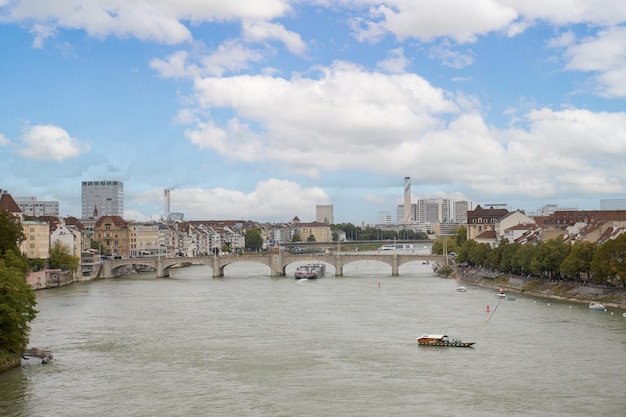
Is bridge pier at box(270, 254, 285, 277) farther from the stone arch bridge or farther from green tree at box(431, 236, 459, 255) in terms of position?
green tree at box(431, 236, 459, 255)

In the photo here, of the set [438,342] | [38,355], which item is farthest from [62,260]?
[438,342]

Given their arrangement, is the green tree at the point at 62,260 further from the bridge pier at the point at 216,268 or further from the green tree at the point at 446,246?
the green tree at the point at 446,246

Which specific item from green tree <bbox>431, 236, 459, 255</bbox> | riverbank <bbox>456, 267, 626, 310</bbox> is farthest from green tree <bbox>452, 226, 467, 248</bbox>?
riverbank <bbox>456, 267, 626, 310</bbox>

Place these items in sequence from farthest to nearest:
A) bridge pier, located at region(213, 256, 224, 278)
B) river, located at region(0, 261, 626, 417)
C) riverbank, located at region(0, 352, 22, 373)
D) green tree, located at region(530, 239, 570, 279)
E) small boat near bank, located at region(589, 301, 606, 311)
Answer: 1. bridge pier, located at region(213, 256, 224, 278)
2. green tree, located at region(530, 239, 570, 279)
3. small boat near bank, located at region(589, 301, 606, 311)
4. riverbank, located at region(0, 352, 22, 373)
5. river, located at region(0, 261, 626, 417)

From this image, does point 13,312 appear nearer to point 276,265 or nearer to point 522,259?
point 522,259

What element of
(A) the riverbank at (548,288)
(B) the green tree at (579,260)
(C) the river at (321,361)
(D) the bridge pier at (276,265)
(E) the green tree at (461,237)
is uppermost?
(E) the green tree at (461,237)

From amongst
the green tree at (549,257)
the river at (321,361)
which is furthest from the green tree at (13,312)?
the green tree at (549,257)

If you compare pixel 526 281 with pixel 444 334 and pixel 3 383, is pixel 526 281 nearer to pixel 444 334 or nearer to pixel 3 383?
pixel 444 334
